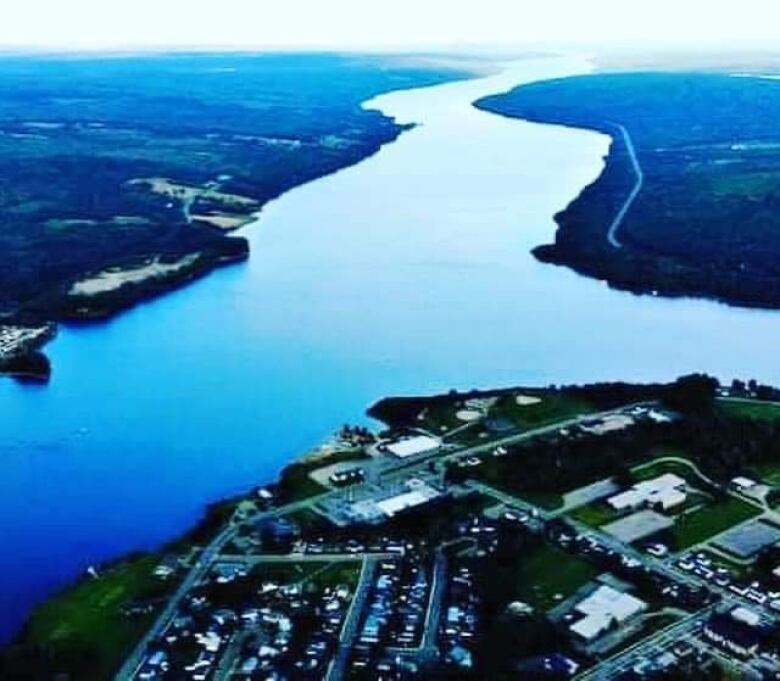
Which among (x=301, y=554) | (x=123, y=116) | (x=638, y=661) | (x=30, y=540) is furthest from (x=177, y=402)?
(x=123, y=116)

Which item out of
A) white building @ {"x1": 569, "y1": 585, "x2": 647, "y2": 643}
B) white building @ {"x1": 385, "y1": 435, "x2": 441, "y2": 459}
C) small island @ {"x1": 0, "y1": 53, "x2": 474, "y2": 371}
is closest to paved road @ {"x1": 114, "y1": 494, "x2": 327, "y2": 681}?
white building @ {"x1": 385, "y1": 435, "x2": 441, "y2": 459}

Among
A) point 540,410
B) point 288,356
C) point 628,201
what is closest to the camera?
point 540,410

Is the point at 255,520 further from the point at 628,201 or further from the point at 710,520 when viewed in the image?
the point at 628,201

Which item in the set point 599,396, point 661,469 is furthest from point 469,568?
point 599,396

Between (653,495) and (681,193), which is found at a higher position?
(681,193)

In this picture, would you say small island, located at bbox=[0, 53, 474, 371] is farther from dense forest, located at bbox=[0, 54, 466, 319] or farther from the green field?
the green field

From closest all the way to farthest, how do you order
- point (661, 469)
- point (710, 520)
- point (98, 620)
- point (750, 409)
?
1. point (98, 620)
2. point (710, 520)
3. point (661, 469)
4. point (750, 409)
